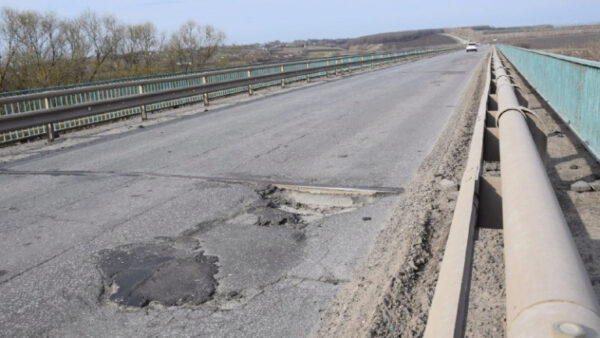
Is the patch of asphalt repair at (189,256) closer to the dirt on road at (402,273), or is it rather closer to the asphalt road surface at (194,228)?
the asphalt road surface at (194,228)

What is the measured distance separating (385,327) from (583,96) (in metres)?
5.62

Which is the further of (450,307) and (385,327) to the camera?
(385,327)

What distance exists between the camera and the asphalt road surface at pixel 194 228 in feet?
12.3

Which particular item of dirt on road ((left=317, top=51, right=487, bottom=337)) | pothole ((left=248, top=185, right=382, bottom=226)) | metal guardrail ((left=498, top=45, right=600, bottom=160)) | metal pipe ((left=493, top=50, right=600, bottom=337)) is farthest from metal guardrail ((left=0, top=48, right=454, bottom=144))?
metal pipe ((left=493, top=50, right=600, bottom=337))

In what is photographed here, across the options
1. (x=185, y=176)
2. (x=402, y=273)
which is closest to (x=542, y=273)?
(x=402, y=273)

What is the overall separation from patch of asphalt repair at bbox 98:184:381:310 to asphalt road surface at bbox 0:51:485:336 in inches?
0.6

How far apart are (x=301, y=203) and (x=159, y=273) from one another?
7.53 feet

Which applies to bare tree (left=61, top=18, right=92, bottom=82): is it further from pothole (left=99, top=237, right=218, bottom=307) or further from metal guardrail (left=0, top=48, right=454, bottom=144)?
pothole (left=99, top=237, right=218, bottom=307)

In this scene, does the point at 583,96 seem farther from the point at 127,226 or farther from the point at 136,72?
the point at 136,72

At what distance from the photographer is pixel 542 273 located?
1.44 meters

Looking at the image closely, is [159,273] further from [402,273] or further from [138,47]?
[138,47]

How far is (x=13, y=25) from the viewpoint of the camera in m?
30.6

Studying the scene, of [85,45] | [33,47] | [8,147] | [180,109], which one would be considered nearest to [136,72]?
[85,45]

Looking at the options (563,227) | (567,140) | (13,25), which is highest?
(13,25)
